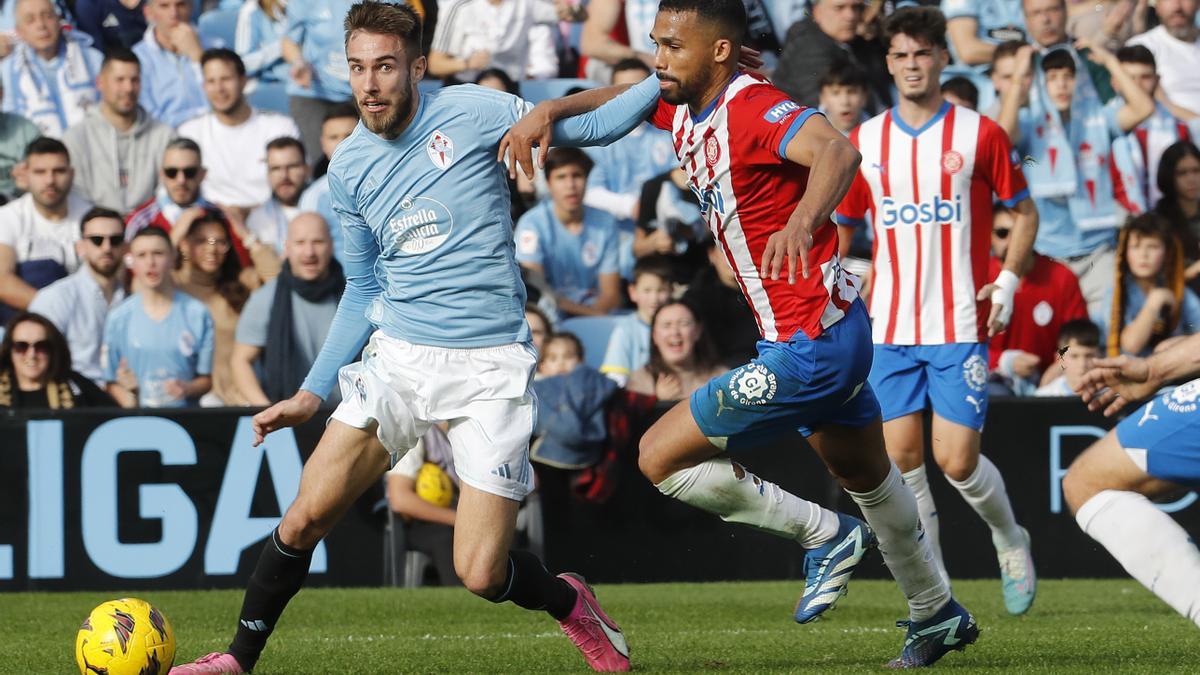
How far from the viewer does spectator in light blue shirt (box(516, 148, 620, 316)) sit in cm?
1216

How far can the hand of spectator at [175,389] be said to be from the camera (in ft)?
37.3

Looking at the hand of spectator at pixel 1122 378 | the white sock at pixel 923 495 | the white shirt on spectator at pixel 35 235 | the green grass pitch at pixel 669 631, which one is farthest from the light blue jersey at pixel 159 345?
the hand of spectator at pixel 1122 378

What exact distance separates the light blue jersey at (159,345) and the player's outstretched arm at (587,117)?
19.9 feet

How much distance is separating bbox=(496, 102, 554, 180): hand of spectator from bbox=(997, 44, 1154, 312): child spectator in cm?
718

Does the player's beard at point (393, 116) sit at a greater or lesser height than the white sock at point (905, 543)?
greater

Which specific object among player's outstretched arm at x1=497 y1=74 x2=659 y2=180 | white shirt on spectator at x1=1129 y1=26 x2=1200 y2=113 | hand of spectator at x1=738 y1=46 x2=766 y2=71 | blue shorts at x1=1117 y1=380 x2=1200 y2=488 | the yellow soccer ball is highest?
white shirt on spectator at x1=1129 y1=26 x2=1200 y2=113

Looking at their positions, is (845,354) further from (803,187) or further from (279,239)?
(279,239)

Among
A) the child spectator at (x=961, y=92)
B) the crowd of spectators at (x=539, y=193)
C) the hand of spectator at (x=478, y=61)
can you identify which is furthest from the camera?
the hand of spectator at (x=478, y=61)

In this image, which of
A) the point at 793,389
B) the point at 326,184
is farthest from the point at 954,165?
the point at 326,184

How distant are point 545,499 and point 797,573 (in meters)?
1.68

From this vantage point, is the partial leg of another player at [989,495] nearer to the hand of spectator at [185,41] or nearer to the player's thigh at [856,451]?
the player's thigh at [856,451]

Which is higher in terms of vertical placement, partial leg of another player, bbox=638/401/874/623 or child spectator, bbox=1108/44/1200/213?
child spectator, bbox=1108/44/1200/213

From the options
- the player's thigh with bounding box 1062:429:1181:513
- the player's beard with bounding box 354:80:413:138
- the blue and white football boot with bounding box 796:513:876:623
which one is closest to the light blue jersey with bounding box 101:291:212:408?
the player's beard with bounding box 354:80:413:138

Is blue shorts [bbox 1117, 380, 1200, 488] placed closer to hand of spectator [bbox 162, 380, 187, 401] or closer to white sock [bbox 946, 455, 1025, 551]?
white sock [bbox 946, 455, 1025, 551]
